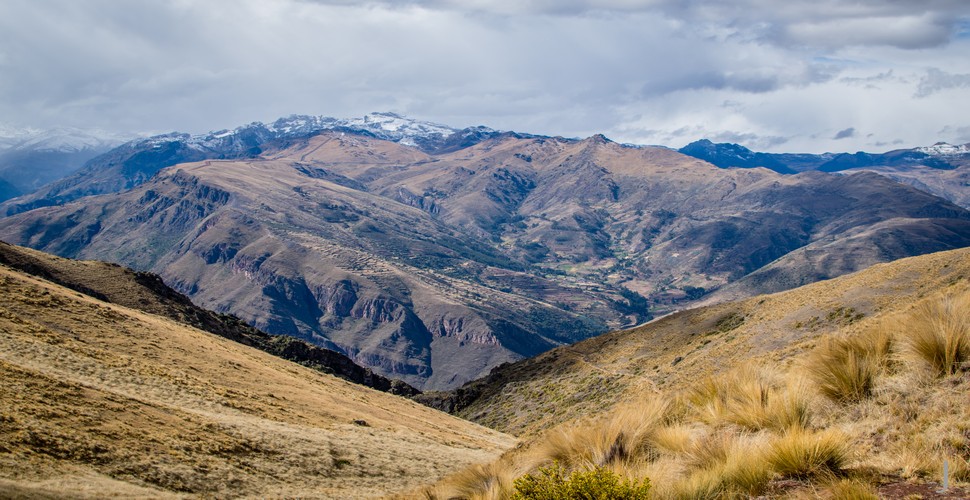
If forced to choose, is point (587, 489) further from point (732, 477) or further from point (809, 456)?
point (809, 456)

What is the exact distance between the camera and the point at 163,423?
746 inches

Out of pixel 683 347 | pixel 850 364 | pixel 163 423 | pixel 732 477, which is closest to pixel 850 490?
pixel 732 477

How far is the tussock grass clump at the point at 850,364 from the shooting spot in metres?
9.95

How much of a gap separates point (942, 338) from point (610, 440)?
535 centimetres

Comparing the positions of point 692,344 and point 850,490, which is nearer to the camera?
point 850,490

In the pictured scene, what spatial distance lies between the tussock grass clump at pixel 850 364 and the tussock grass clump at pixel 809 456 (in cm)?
247

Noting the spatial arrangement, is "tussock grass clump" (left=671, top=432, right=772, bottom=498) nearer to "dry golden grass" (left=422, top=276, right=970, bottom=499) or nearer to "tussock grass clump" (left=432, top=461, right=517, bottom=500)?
"dry golden grass" (left=422, top=276, right=970, bottom=499)

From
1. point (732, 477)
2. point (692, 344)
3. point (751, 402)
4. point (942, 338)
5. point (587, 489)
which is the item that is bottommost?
point (692, 344)

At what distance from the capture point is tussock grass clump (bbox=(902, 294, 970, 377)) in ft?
30.6

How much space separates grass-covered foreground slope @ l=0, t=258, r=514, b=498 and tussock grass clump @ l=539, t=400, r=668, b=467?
879cm

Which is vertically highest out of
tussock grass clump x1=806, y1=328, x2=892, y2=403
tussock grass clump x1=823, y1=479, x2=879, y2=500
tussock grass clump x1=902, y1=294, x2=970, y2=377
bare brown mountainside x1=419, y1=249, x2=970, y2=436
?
tussock grass clump x1=902, y1=294, x2=970, y2=377

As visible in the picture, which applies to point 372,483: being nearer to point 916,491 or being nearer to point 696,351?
point 916,491

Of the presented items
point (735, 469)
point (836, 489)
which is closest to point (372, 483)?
point (735, 469)

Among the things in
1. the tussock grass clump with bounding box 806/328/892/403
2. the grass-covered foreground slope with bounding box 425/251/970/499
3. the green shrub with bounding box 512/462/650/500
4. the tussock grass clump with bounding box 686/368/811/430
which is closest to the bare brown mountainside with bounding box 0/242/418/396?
the grass-covered foreground slope with bounding box 425/251/970/499
